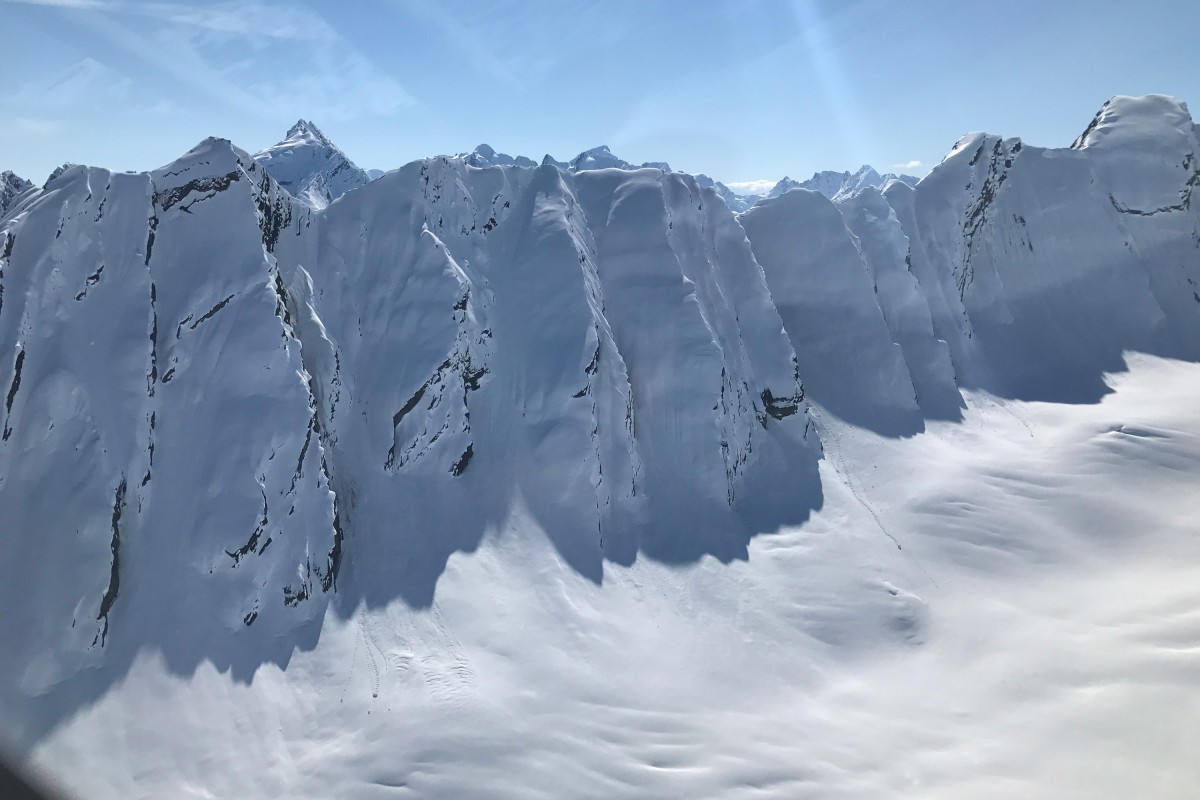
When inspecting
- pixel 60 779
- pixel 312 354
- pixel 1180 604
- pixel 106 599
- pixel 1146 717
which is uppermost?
pixel 312 354

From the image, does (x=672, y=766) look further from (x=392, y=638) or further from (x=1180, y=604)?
(x=1180, y=604)

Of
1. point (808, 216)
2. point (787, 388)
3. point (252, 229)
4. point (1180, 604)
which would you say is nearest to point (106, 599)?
point (252, 229)

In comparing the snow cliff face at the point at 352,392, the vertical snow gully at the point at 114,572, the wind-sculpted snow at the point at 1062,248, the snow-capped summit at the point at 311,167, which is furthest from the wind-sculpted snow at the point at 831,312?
the snow-capped summit at the point at 311,167

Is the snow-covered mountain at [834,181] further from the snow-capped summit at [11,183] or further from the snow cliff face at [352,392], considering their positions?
the snow-capped summit at [11,183]

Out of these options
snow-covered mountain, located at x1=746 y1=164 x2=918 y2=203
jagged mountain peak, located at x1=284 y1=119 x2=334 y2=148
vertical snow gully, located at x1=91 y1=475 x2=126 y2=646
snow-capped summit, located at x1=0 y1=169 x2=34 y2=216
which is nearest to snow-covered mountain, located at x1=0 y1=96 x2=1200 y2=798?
vertical snow gully, located at x1=91 y1=475 x2=126 y2=646

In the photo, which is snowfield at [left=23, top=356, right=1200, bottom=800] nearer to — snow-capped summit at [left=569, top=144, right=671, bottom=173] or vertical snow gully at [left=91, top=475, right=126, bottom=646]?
vertical snow gully at [left=91, top=475, right=126, bottom=646]

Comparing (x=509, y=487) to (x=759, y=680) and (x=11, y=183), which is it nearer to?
(x=759, y=680)
